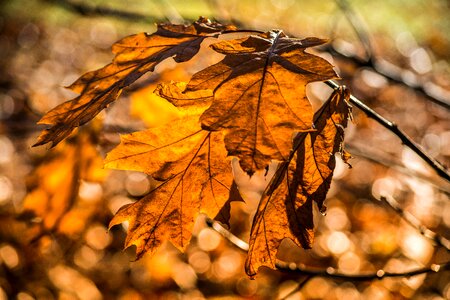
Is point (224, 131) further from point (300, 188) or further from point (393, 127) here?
point (393, 127)

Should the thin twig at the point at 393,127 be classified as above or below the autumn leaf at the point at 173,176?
above

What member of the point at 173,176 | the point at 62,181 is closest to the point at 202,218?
the point at 62,181

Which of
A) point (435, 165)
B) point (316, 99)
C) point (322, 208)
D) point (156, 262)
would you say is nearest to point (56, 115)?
point (322, 208)

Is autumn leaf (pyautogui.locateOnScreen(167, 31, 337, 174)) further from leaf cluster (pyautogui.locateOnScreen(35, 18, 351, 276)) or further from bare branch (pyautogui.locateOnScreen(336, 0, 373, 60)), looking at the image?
bare branch (pyautogui.locateOnScreen(336, 0, 373, 60))

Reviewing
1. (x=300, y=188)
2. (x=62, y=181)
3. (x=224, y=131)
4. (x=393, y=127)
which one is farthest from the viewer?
(x=62, y=181)

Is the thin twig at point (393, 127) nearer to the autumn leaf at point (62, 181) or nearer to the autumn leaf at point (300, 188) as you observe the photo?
the autumn leaf at point (300, 188)

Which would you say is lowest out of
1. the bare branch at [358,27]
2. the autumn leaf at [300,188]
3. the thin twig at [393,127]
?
the autumn leaf at [300,188]

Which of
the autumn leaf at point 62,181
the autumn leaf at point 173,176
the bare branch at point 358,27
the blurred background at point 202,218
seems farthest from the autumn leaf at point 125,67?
the bare branch at point 358,27
